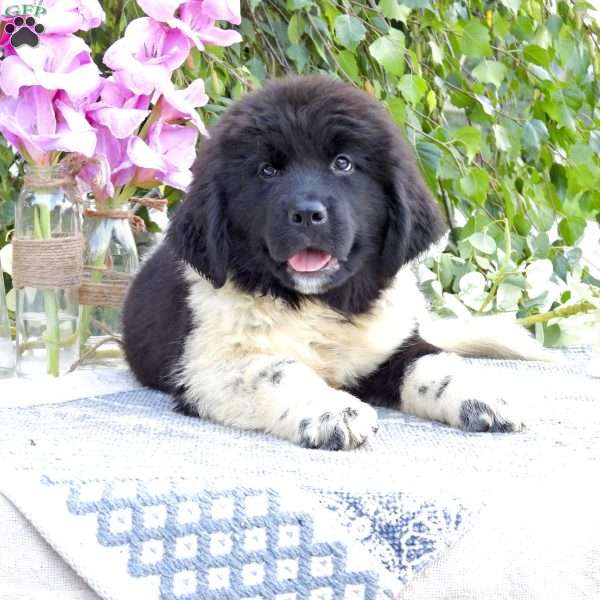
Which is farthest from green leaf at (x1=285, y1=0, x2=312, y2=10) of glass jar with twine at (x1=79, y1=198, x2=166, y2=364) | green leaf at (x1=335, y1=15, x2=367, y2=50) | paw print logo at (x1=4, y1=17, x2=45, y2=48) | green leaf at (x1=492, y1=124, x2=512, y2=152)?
paw print logo at (x1=4, y1=17, x2=45, y2=48)

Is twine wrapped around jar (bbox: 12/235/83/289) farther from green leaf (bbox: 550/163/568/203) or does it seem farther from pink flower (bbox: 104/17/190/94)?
green leaf (bbox: 550/163/568/203)

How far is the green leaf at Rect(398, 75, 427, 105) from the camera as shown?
3.71 m

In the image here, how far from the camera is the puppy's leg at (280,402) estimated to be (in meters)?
2.46

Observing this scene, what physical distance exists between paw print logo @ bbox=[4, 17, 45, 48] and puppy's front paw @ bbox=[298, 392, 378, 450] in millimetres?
1222

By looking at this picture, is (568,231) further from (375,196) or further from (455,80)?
(375,196)

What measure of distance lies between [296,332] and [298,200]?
417 millimetres

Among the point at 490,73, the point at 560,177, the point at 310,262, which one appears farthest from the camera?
the point at 560,177

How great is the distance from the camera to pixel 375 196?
9.36ft

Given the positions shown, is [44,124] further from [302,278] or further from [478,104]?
[478,104]

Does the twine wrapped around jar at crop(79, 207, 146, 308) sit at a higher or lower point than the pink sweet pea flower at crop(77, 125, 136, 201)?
lower

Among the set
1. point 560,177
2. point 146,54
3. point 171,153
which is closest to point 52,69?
point 146,54

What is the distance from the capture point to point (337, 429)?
2443 mm

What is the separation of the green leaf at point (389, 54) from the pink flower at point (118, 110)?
87 cm

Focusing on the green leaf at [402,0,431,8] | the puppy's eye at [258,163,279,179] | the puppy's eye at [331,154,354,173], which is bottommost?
the puppy's eye at [258,163,279,179]
